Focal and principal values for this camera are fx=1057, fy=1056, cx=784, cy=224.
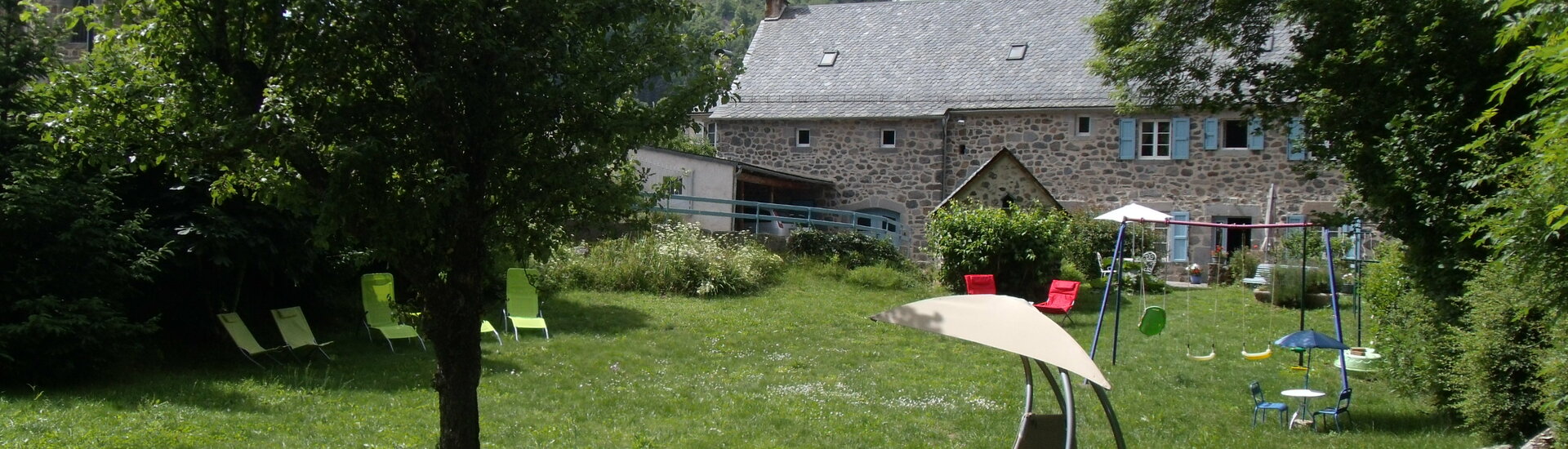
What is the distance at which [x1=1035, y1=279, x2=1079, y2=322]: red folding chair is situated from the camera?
1392cm

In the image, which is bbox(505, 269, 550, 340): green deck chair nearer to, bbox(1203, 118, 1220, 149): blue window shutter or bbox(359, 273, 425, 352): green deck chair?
bbox(359, 273, 425, 352): green deck chair

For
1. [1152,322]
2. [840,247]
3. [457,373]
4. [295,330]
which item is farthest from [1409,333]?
[840,247]

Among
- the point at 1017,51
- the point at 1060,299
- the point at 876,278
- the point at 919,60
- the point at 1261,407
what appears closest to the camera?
the point at 1261,407

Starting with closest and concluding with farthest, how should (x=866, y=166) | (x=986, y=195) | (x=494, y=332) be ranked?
(x=494, y=332) → (x=986, y=195) → (x=866, y=166)

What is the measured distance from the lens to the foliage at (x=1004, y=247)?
16047mm

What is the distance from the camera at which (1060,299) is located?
14141 mm

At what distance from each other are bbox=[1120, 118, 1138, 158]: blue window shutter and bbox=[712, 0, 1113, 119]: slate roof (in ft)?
2.62

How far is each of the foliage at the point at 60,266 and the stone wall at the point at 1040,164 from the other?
17514 millimetres

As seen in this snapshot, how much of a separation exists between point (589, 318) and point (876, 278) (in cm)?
589

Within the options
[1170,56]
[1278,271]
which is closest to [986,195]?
[1278,271]

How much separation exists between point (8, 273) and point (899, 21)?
71.9 feet

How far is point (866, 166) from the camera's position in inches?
960

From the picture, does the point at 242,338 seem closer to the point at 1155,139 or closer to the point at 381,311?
the point at 381,311

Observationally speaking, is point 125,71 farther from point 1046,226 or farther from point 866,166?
point 866,166
